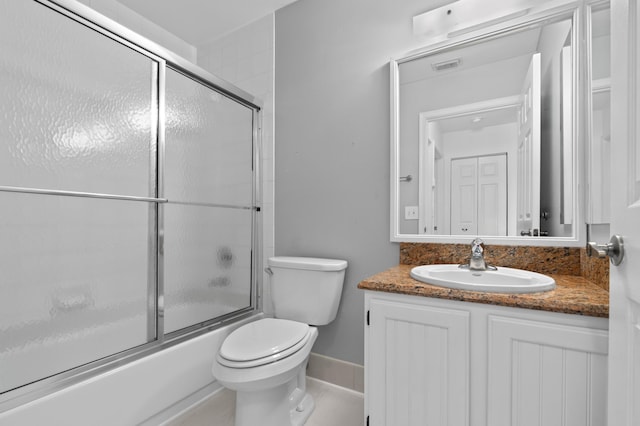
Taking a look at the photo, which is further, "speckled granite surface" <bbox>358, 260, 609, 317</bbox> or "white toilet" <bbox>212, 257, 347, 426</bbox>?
"white toilet" <bbox>212, 257, 347, 426</bbox>

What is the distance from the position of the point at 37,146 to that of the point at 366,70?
1.51 meters

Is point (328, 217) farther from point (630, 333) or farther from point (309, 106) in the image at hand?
point (630, 333)

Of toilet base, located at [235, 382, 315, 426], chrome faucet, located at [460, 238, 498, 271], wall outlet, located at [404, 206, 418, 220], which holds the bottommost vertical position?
toilet base, located at [235, 382, 315, 426]

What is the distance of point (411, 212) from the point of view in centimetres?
150

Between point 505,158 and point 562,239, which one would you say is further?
point 505,158

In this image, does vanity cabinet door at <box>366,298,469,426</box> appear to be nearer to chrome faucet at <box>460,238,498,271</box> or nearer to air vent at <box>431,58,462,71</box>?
chrome faucet at <box>460,238,498,271</box>

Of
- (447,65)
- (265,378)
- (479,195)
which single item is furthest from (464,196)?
(265,378)

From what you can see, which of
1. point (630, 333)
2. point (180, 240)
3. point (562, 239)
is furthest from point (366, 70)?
point (630, 333)

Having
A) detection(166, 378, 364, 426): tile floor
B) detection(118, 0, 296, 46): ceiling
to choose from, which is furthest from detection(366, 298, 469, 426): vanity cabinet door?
detection(118, 0, 296, 46): ceiling

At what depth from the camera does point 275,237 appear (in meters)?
1.93

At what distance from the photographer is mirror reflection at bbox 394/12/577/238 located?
1.21m

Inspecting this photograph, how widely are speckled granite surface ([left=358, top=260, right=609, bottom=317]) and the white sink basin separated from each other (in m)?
0.02

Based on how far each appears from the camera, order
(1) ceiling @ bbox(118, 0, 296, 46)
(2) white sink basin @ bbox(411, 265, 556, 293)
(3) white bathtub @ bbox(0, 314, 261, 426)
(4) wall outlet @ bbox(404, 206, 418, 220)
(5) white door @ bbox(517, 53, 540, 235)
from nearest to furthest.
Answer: (2) white sink basin @ bbox(411, 265, 556, 293)
(3) white bathtub @ bbox(0, 314, 261, 426)
(5) white door @ bbox(517, 53, 540, 235)
(4) wall outlet @ bbox(404, 206, 418, 220)
(1) ceiling @ bbox(118, 0, 296, 46)

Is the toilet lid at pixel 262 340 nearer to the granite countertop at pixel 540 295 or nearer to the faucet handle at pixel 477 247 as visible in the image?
the granite countertop at pixel 540 295
